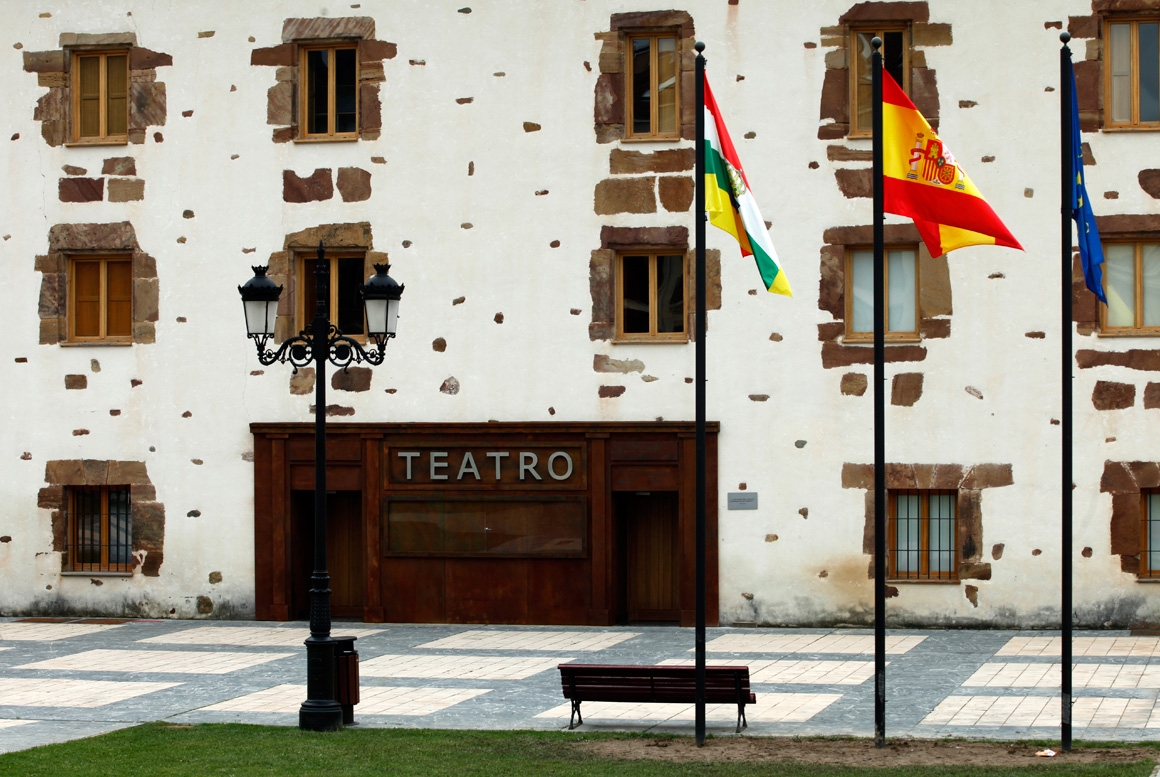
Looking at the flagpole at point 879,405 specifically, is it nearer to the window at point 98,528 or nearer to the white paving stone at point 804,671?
the white paving stone at point 804,671

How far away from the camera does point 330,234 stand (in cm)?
2247

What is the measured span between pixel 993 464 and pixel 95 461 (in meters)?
12.1

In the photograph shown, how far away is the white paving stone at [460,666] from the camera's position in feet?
56.0

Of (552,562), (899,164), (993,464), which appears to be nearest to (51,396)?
(552,562)

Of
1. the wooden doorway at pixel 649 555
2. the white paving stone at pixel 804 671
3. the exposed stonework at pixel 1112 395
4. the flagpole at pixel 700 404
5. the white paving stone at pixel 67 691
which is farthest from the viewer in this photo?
the wooden doorway at pixel 649 555

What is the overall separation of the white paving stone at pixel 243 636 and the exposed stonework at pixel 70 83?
271 inches

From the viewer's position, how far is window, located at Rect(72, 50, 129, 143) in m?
23.2

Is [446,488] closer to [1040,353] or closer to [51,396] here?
[51,396]

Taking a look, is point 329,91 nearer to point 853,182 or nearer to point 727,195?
point 853,182

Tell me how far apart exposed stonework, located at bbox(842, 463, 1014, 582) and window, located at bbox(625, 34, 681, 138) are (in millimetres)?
5144

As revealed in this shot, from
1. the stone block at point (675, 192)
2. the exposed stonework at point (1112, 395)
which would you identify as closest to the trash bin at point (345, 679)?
the stone block at point (675, 192)

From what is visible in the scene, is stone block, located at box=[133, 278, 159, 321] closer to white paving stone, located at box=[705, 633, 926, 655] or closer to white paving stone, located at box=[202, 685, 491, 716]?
white paving stone, located at box=[202, 685, 491, 716]

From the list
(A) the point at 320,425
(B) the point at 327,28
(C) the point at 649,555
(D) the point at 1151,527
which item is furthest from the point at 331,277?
(D) the point at 1151,527

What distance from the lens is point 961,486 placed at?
2086 cm
